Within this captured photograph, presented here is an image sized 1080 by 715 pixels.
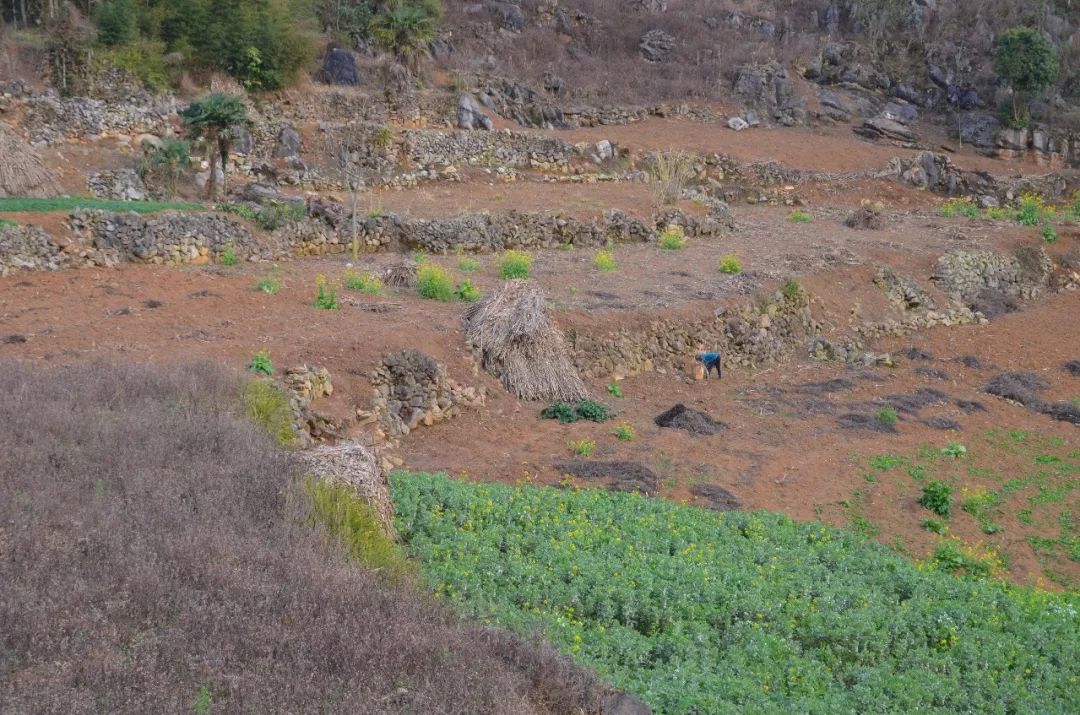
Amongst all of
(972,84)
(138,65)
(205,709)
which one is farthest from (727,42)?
(205,709)

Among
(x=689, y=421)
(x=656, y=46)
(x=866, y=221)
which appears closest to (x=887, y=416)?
(x=689, y=421)

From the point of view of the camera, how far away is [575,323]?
45.3 ft

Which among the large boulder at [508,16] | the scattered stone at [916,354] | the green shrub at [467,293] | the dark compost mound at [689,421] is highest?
the large boulder at [508,16]

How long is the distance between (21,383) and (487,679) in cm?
486

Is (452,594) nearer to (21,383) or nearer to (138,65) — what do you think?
(21,383)

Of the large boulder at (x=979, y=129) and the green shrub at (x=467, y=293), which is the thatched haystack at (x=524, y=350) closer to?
the green shrub at (x=467, y=293)

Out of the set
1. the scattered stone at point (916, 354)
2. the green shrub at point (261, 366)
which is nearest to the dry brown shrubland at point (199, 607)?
the green shrub at point (261, 366)

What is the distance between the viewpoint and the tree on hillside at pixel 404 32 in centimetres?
3089

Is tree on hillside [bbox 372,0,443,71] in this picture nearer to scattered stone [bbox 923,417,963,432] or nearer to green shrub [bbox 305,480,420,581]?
scattered stone [bbox 923,417,963,432]

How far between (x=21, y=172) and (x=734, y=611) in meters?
16.0

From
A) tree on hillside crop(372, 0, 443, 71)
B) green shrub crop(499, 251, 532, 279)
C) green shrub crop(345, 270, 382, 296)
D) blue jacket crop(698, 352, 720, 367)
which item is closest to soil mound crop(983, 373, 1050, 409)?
blue jacket crop(698, 352, 720, 367)

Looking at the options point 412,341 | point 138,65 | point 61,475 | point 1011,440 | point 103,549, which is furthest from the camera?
point 138,65

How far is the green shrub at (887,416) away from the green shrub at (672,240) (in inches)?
287

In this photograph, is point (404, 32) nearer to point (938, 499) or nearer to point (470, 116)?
point (470, 116)
